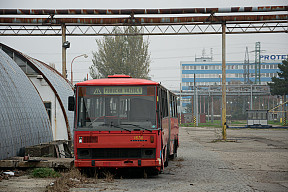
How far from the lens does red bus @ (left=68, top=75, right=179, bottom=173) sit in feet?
39.7

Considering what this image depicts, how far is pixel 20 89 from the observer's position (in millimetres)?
17609

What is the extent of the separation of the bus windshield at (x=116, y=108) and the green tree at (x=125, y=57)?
47.4 metres

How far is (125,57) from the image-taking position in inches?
2424

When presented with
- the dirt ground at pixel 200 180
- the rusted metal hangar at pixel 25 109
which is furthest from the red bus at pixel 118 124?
the rusted metal hangar at pixel 25 109

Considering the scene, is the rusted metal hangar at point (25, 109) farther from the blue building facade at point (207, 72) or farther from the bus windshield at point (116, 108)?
the blue building facade at point (207, 72)

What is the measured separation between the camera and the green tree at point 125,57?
6025 cm

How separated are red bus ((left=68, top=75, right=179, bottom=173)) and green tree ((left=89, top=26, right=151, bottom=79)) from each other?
4736cm

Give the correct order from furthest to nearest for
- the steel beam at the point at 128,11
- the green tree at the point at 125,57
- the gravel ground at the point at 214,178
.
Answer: the green tree at the point at 125,57, the steel beam at the point at 128,11, the gravel ground at the point at 214,178

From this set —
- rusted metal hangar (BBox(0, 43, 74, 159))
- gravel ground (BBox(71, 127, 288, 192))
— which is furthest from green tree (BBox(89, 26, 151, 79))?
gravel ground (BBox(71, 127, 288, 192))

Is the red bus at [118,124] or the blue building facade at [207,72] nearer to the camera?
the red bus at [118,124]

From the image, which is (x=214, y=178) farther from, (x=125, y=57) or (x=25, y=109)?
(x=125, y=57)

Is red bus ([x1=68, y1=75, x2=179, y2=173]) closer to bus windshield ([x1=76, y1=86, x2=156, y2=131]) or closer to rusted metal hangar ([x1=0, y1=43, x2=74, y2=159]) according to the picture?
bus windshield ([x1=76, y1=86, x2=156, y2=131])

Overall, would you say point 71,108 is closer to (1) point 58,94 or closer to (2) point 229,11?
(1) point 58,94

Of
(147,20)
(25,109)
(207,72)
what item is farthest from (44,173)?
(207,72)
